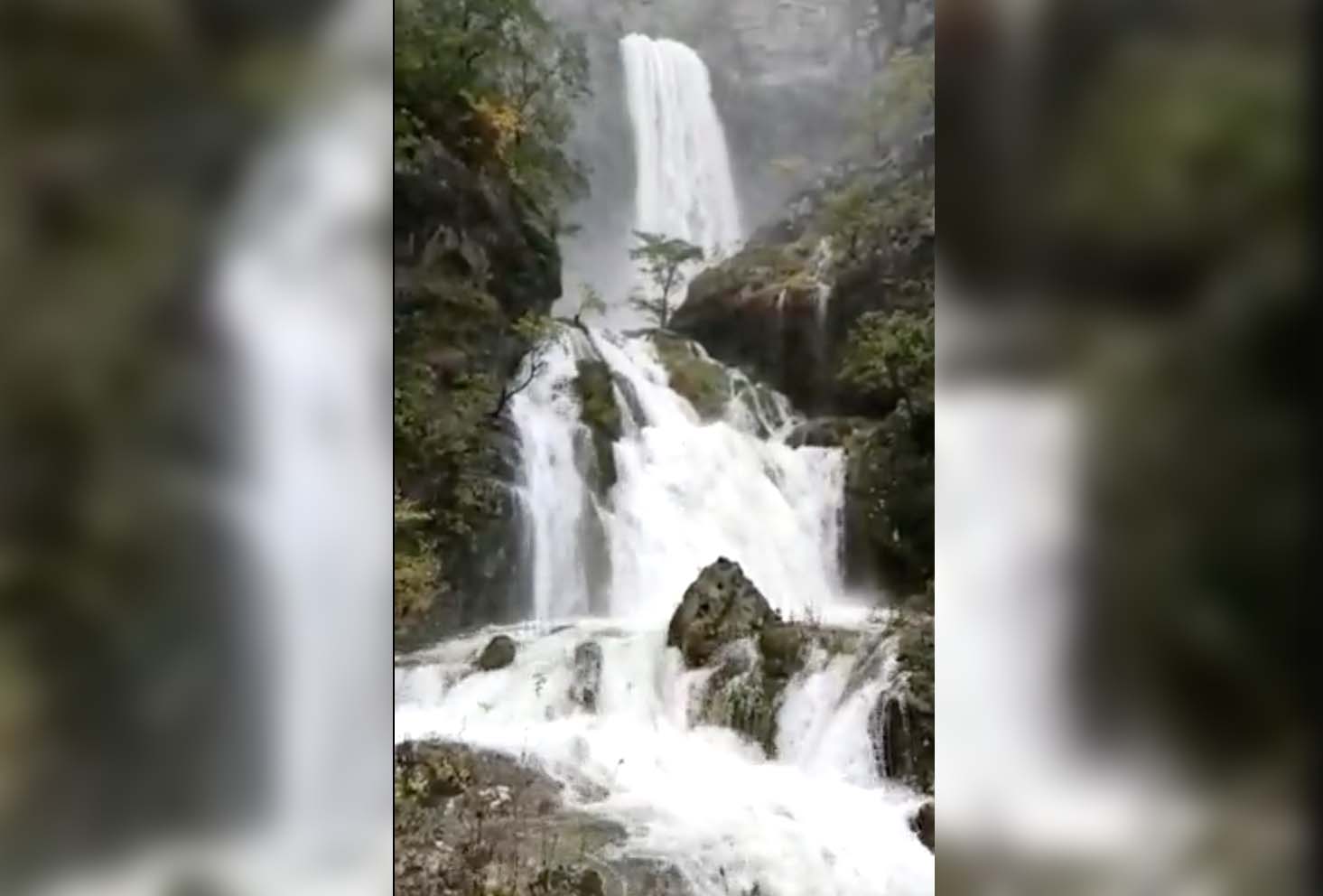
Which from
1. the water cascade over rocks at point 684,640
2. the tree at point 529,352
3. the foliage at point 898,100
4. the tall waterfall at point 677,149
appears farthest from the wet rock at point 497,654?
the foliage at point 898,100

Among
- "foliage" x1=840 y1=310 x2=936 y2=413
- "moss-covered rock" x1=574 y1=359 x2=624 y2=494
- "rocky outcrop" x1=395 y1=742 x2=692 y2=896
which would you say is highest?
"foliage" x1=840 y1=310 x2=936 y2=413

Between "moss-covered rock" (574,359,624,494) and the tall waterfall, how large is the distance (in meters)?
0.17

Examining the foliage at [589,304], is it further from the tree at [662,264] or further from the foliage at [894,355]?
the foliage at [894,355]

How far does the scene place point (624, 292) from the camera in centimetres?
124

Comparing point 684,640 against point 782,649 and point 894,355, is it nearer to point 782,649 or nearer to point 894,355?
point 782,649

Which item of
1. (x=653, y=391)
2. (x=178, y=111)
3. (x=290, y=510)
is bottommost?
(x=290, y=510)

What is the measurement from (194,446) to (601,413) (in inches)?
17.8

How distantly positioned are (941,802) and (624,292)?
0.68m

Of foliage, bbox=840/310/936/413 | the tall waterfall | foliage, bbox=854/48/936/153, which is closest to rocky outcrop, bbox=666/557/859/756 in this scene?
foliage, bbox=840/310/936/413

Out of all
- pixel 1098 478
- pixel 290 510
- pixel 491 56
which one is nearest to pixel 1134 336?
pixel 1098 478

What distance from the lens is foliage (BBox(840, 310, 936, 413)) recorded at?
1.23m

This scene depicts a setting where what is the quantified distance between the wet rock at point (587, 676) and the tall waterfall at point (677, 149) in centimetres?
48

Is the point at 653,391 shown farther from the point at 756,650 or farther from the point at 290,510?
the point at 290,510

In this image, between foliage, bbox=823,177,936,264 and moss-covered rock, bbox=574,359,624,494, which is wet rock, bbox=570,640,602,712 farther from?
foliage, bbox=823,177,936,264
